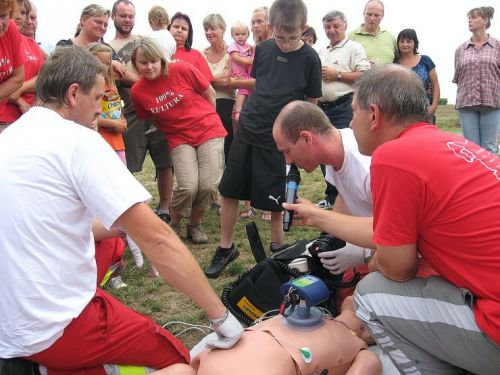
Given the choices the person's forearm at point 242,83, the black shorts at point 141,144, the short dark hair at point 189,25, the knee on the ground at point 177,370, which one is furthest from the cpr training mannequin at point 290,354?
the short dark hair at point 189,25

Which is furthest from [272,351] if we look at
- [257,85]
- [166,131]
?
[166,131]

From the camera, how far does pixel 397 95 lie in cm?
212

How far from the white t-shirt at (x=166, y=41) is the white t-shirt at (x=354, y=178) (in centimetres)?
252

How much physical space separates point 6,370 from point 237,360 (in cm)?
79

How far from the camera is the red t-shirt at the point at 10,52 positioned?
11.9ft

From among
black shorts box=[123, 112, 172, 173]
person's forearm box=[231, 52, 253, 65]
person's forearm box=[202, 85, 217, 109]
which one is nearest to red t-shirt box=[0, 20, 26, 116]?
black shorts box=[123, 112, 172, 173]

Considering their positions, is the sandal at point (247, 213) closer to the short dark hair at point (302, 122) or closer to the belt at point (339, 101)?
the belt at point (339, 101)

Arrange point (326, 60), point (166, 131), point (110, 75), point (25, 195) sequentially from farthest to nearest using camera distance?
point (326, 60)
point (166, 131)
point (110, 75)
point (25, 195)

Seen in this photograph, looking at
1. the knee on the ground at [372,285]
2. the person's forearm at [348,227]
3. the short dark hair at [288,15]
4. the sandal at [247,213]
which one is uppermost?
the short dark hair at [288,15]

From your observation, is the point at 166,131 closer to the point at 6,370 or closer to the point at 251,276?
the point at 251,276

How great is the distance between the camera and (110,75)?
4.27 meters

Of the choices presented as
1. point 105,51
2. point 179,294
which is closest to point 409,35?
point 105,51

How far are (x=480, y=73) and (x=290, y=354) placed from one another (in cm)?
544

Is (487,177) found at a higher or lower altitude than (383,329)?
higher
